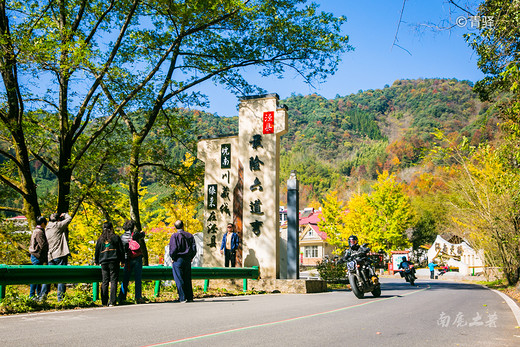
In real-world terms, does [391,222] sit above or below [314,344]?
above

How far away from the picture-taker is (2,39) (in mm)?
13656

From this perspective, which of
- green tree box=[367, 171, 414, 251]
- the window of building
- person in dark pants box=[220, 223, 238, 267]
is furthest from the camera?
the window of building

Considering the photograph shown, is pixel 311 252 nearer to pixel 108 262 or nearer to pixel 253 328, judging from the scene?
pixel 108 262

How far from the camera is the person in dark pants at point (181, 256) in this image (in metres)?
11.2

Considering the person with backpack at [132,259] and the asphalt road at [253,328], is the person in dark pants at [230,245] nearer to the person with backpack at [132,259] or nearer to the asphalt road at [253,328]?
the person with backpack at [132,259]

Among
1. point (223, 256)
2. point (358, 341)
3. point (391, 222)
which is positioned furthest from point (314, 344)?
point (391, 222)

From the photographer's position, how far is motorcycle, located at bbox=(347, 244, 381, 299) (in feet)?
42.8

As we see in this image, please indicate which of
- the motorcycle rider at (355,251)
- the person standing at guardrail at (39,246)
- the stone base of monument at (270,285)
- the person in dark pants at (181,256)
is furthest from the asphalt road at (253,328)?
the stone base of monument at (270,285)

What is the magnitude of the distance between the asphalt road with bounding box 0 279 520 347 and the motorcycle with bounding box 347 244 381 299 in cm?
322

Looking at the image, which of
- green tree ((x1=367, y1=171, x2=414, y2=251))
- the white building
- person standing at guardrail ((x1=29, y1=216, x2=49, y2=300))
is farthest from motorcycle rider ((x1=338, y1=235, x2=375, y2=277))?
the white building

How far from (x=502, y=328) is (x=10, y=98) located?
53.6 ft

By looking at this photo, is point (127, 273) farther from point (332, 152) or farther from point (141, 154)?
point (332, 152)

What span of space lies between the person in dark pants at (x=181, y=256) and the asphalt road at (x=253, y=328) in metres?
1.58

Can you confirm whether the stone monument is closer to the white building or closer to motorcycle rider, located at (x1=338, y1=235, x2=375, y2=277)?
motorcycle rider, located at (x1=338, y1=235, x2=375, y2=277)
